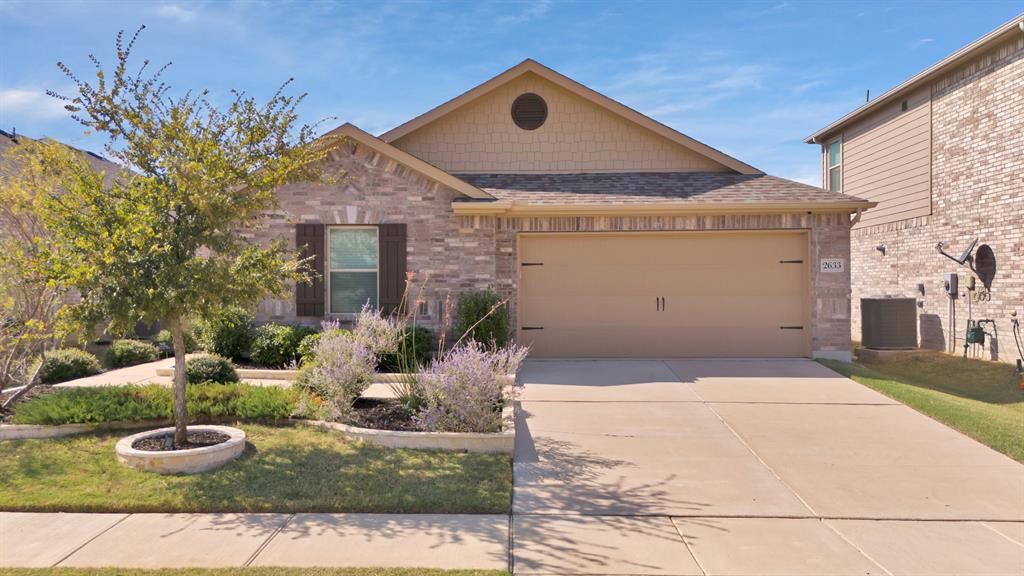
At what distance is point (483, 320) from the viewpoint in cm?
1090

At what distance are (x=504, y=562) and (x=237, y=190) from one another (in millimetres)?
4481

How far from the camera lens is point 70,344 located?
14.2 m

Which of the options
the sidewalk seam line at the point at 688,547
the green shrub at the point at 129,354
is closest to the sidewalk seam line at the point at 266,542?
the sidewalk seam line at the point at 688,547

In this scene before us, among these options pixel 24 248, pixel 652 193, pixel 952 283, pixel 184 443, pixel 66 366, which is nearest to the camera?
pixel 184 443

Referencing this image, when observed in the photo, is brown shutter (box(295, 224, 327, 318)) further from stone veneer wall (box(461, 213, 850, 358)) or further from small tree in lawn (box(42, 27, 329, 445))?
small tree in lawn (box(42, 27, 329, 445))

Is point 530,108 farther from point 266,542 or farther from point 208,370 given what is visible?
point 266,542

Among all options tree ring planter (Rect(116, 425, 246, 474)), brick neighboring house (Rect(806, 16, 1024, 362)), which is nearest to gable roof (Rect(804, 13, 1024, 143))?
brick neighboring house (Rect(806, 16, 1024, 362))

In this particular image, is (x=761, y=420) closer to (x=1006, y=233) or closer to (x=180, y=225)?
(x=180, y=225)

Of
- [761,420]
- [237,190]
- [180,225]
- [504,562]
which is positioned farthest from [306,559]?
[761,420]

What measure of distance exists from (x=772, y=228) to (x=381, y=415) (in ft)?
26.5

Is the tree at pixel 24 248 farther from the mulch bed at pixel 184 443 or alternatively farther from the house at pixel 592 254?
the house at pixel 592 254

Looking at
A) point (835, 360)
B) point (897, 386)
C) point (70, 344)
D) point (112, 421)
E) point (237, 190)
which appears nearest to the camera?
point (237, 190)

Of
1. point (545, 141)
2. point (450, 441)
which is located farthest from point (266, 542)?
point (545, 141)

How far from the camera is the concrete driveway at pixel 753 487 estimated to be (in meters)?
4.25
